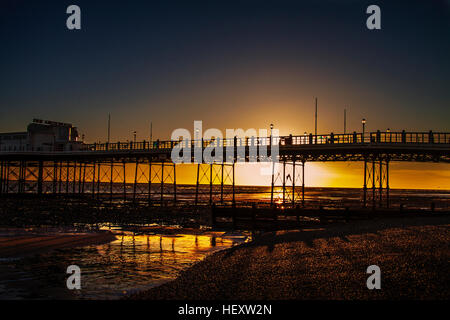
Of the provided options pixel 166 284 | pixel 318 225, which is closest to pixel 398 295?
pixel 166 284

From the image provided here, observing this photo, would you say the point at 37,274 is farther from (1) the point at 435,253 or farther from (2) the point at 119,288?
(1) the point at 435,253

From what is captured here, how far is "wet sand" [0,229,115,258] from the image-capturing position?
742 inches

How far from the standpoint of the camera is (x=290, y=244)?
18.7 m

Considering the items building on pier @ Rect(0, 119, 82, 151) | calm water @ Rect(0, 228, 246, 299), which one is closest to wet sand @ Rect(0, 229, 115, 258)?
calm water @ Rect(0, 228, 246, 299)

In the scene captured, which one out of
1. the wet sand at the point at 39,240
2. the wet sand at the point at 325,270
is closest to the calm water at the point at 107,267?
the wet sand at the point at 39,240

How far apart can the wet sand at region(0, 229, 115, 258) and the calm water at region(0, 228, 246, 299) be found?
1.07 m

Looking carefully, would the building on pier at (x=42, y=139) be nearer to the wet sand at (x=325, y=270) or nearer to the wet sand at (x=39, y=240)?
the wet sand at (x=39, y=240)

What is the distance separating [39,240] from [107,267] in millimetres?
8301

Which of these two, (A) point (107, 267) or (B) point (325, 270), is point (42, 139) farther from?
(B) point (325, 270)

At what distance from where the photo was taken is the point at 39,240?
71.4 feet

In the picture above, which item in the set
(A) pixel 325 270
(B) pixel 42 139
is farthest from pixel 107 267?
(B) pixel 42 139

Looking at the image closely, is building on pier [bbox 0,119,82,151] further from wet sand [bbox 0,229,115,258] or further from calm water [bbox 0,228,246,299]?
calm water [bbox 0,228,246,299]
